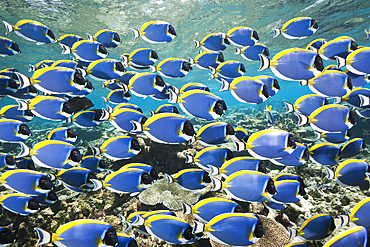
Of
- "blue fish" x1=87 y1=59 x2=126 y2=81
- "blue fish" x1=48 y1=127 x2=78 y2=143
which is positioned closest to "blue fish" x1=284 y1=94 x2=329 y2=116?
"blue fish" x1=87 y1=59 x2=126 y2=81

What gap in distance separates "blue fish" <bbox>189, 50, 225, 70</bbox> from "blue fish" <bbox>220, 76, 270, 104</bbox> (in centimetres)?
112

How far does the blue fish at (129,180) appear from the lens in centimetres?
245

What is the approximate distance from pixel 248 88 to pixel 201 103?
2.39ft

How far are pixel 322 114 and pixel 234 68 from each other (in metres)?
1.52

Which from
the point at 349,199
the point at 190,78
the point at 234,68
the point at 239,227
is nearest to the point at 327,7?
the point at 349,199

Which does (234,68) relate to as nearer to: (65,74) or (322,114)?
(322,114)

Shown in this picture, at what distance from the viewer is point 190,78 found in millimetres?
28594

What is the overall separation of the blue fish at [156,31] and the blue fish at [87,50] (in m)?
0.66

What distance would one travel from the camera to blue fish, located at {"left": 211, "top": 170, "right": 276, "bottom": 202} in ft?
6.80

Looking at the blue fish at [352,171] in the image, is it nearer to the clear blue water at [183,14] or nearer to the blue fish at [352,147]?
the blue fish at [352,147]

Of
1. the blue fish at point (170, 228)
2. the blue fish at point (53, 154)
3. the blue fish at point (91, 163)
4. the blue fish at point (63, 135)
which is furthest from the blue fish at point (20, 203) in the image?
the blue fish at point (170, 228)

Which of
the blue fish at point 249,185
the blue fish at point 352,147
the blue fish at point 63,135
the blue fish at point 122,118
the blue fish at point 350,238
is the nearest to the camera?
the blue fish at point 350,238

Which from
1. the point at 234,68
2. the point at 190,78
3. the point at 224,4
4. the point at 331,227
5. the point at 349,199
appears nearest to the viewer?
Result: the point at 331,227

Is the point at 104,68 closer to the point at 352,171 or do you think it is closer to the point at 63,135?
the point at 63,135
